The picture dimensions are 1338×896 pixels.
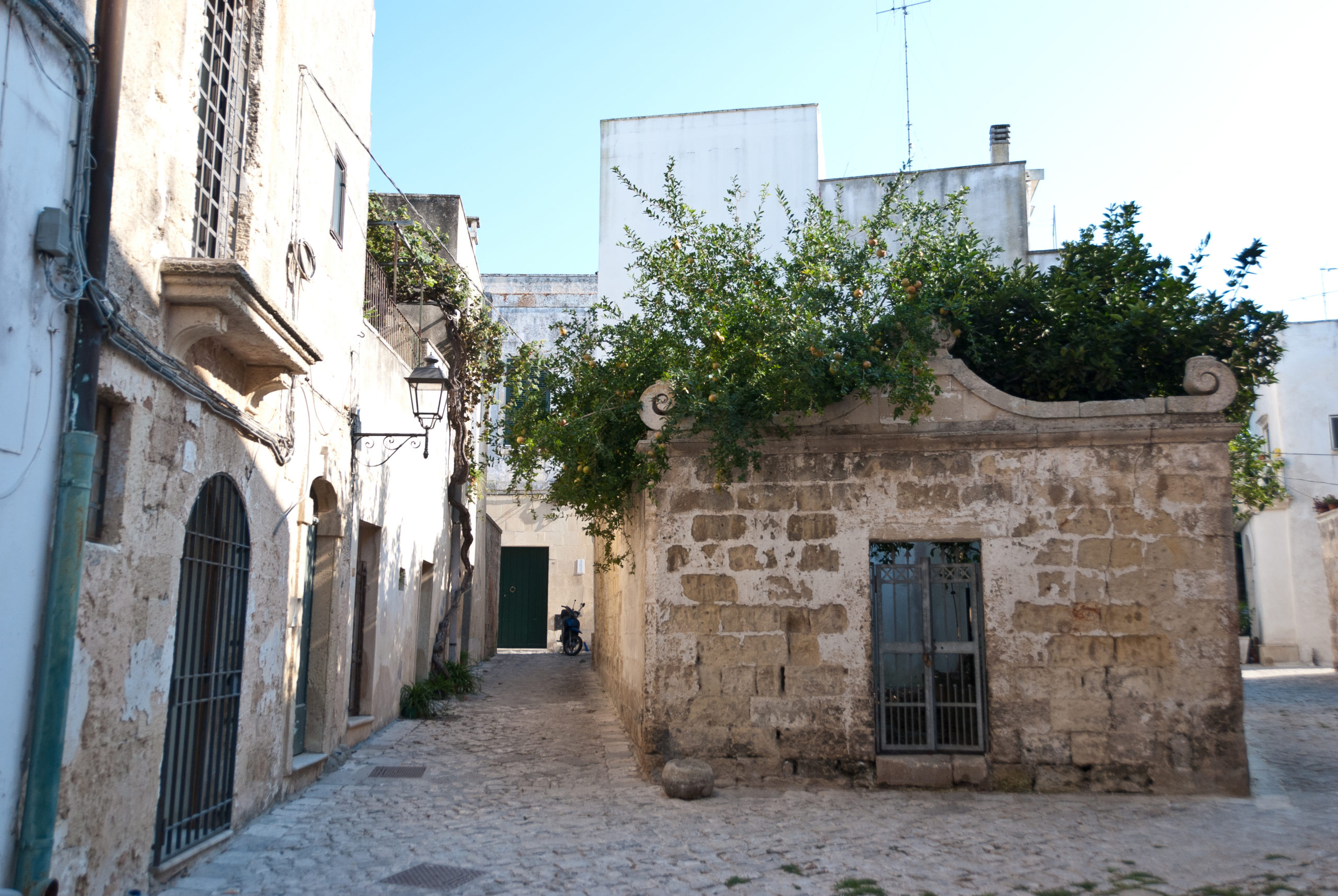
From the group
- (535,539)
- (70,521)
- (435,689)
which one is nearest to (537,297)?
(535,539)

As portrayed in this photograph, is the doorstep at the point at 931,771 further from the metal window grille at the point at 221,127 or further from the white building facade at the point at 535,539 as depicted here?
the white building facade at the point at 535,539

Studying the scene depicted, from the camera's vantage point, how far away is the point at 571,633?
70.8 feet

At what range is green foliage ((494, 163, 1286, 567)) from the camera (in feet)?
24.7

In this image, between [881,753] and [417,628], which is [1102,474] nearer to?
[881,753]

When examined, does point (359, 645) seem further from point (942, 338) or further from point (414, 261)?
point (942, 338)

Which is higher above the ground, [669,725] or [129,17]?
[129,17]

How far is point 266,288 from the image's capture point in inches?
239

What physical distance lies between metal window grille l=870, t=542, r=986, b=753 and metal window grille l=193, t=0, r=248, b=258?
504cm

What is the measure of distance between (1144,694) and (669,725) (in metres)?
3.46

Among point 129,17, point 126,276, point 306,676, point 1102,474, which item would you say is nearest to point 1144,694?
point 1102,474

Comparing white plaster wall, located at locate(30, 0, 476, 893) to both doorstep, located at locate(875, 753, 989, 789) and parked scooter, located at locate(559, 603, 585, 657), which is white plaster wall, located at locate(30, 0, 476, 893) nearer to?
doorstep, located at locate(875, 753, 989, 789)

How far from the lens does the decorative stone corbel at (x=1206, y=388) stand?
7.52 meters

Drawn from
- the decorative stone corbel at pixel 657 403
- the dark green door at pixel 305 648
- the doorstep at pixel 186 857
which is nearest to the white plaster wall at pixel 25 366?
the doorstep at pixel 186 857

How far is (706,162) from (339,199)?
11.3 metres
